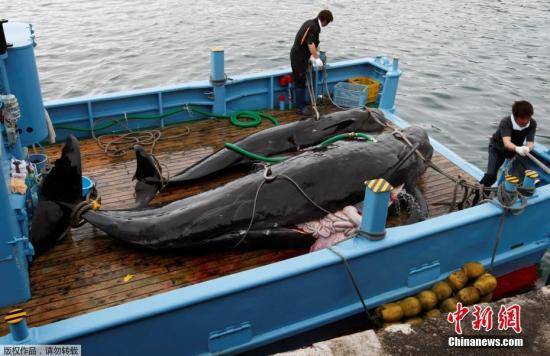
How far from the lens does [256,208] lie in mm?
5395

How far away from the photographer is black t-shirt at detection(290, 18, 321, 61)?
29.6 feet

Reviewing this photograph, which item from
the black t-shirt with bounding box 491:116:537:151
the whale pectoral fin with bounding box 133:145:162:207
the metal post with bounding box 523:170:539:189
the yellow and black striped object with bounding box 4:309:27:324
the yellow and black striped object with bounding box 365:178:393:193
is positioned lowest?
the whale pectoral fin with bounding box 133:145:162:207

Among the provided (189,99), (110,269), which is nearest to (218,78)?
(189,99)

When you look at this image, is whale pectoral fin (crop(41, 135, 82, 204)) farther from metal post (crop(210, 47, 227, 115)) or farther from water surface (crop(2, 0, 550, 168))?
water surface (crop(2, 0, 550, 168))

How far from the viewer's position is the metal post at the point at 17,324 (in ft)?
11.4

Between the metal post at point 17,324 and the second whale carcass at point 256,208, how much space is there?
5.74ft

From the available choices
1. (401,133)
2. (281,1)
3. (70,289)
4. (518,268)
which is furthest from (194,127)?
(281,1)

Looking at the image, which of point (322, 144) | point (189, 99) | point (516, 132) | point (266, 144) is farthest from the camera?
point (189, 99)

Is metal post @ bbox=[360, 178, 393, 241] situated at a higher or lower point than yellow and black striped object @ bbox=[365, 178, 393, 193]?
lower

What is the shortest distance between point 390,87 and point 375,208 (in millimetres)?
5116

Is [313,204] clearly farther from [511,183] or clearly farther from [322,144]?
[511,183]

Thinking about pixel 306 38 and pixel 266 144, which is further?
pixel 306 38

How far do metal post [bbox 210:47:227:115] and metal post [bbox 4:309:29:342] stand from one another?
5.95 m

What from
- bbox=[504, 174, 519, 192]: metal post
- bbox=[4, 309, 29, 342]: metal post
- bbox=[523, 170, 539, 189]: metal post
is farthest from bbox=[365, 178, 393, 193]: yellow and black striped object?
bbox=[4, 309, 29, 342]: metal post
